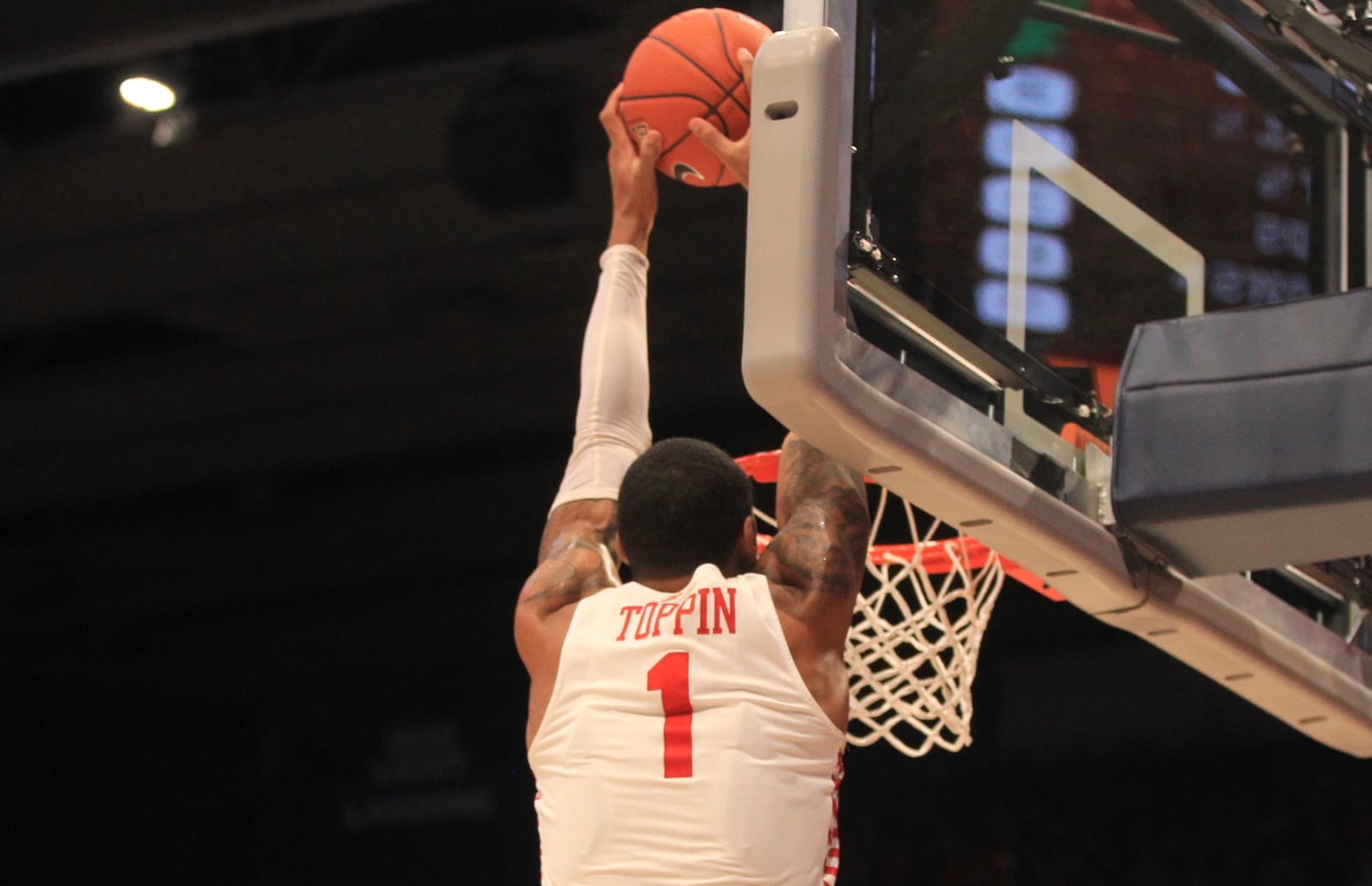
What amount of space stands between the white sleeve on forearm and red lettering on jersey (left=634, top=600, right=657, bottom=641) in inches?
11.8

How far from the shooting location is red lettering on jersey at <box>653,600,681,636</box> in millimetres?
2219

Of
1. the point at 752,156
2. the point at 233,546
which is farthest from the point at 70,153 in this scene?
the point at 752,156

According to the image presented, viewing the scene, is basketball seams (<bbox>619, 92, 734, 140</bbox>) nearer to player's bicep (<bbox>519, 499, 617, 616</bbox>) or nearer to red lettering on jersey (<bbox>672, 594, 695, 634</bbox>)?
player's bicep (<bbox>519, 499, 617, 616</bbox>)

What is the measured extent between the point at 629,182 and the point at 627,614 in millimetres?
745

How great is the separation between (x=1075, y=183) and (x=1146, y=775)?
5.71 m

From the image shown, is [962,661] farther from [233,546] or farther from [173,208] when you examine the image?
[233,546]

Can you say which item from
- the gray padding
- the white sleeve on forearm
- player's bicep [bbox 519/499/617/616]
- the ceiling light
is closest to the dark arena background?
the ceiling light

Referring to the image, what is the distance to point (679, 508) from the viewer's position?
7.43 feet

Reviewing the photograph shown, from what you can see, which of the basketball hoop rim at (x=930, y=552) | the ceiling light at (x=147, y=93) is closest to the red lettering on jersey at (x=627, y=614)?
the basketball hoop rim at (x=930, y=552)

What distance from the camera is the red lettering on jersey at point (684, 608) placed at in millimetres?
2211

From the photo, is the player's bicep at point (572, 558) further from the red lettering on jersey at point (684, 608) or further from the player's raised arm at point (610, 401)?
the red lettering on jersey at point (684, 608)

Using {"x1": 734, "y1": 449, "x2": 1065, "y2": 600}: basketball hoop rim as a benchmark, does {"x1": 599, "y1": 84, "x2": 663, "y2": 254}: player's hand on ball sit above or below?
above

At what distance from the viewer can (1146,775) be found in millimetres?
7812

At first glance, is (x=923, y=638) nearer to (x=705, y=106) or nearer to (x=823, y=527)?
(x=823, y=527)
